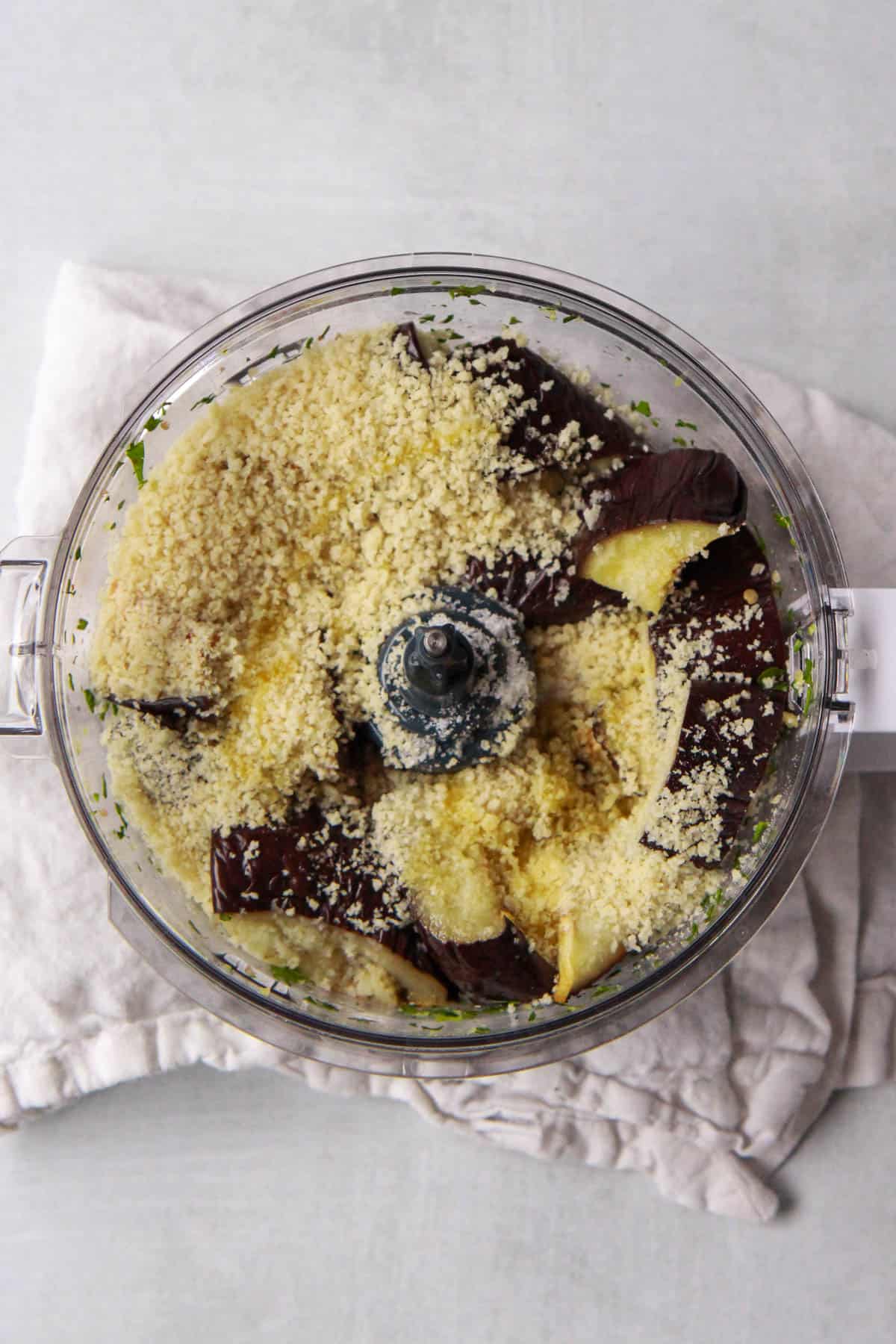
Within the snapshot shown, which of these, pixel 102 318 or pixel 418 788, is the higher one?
pixel 102 318

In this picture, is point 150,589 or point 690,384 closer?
point 150,589

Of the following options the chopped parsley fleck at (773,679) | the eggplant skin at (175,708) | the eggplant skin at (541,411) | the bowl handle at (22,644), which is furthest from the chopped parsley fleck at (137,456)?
the chopped parsley fleck at (773,679)

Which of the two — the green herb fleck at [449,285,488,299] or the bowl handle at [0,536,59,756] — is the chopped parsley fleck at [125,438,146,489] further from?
the green herb fleck at [449,285,488,299]

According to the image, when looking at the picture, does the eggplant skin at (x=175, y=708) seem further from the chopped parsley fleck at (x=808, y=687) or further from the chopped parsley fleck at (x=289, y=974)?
the chopped parsley fleck at (x=808, y=687)

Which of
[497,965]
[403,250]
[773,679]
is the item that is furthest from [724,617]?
[403,250]

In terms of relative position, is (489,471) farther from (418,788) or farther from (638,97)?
(638,97)

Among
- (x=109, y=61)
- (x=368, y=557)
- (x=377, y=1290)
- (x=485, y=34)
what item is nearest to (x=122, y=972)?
(x=377, y=1290)

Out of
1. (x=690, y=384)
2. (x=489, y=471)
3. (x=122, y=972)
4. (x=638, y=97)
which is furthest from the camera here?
(x=638, y=97)

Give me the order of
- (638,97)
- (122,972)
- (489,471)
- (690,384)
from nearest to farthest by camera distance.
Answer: (489,471)
(690,384)
(122,972)
(638,97)
